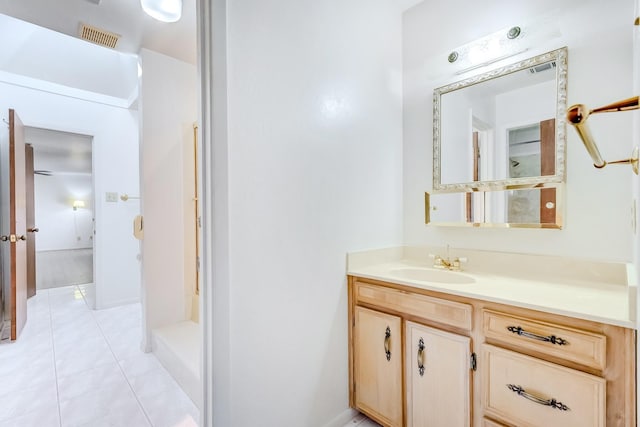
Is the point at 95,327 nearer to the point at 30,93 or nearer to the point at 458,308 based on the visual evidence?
the point at 30,93

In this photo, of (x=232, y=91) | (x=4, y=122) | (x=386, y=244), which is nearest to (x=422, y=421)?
(x=386, y=244)

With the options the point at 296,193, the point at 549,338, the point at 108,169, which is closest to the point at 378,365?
the point at 549,338

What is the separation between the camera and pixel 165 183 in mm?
2447

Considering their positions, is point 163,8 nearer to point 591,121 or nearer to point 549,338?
point 591,121

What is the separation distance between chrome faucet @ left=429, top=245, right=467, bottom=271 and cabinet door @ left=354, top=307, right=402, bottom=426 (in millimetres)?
510

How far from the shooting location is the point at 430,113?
1.89m

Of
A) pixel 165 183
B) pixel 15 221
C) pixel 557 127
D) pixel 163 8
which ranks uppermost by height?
pixel 163 8

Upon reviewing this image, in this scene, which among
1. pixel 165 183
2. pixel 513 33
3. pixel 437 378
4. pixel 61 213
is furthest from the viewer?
pixel 61 213

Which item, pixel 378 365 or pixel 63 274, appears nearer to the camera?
pixel 378 365

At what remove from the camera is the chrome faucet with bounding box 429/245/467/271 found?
1.66 meters

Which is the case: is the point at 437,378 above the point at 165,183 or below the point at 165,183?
below

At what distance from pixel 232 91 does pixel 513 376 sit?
60.3 inches

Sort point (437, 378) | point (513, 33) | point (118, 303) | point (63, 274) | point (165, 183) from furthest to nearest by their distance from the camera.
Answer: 1. point (63, 274)
2. point (118, 303)
3. point (165, 183)
4. point (513, 33)
5. point (437, 378)

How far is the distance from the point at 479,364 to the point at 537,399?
20 cm
